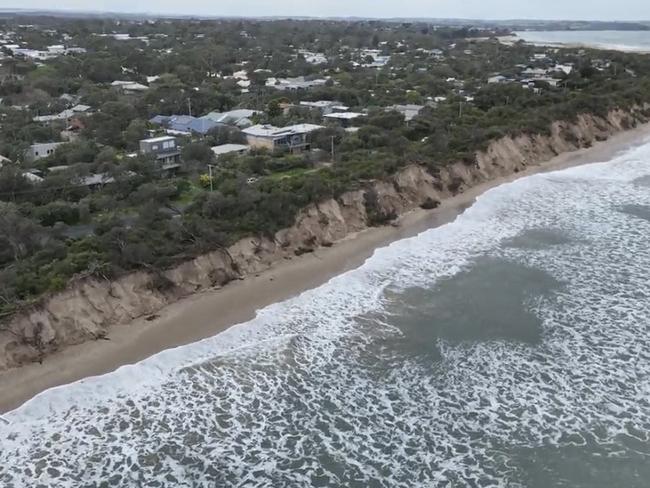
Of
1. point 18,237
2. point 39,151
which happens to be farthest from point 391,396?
point 39,151

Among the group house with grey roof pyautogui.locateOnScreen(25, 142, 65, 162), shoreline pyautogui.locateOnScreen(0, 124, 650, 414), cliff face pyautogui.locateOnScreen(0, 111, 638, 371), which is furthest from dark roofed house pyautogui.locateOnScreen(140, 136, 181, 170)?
shoreline pyautogui.locateOnScreen(0, 124, 650, 414)

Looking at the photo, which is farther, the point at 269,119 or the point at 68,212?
the point at 269,119

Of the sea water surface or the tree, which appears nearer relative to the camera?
the sea water surface

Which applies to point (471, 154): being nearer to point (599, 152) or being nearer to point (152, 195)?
point (599, 152)

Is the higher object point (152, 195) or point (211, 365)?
point (152, 195)

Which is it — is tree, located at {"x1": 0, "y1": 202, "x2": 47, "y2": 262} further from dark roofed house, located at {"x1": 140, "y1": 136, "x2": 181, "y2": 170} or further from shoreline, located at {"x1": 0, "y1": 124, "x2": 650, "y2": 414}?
dark roofed house, located at {"x1": 140, "y1": 136, "x2": 181, "y2": 170}

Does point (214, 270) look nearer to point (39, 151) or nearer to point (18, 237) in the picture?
point (18, 237)

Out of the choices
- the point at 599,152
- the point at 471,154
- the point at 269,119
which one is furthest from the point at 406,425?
the point at 599,152
